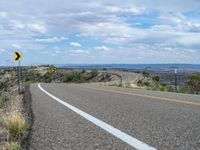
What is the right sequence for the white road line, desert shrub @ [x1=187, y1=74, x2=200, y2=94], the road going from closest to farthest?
1. the white road line
2. the road
3. desert shrub @ [x1=187, y1=74, x2=200, y2=94]

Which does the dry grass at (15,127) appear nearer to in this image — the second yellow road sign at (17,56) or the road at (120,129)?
the road at (120,129)

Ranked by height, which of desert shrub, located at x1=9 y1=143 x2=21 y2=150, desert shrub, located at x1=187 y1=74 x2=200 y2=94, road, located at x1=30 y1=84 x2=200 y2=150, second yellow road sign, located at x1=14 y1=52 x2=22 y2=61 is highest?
second yellow road sign, located at x1=14 y1=52 x2=22 y2=61

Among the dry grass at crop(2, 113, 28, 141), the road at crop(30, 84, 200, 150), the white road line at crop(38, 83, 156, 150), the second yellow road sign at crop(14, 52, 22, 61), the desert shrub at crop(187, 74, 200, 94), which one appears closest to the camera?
the white road line at crop(38, 83, 156, 150)

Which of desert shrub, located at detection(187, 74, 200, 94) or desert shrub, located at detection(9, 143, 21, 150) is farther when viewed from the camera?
desert shrub, located at detection(187, 74, 200, 94)

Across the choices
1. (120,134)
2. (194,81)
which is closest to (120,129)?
(120,134)

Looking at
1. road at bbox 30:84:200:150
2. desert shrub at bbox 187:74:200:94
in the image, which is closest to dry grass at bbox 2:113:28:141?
road at bbox 30:84:200:150

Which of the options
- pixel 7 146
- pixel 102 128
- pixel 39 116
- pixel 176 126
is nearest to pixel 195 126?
pixel 176 126

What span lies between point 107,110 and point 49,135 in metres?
3.94

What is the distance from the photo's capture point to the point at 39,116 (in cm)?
1088

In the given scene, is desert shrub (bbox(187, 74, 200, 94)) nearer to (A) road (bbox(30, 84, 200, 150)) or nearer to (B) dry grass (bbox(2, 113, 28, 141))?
(A) road (bbox(30, 84, 200, 150))

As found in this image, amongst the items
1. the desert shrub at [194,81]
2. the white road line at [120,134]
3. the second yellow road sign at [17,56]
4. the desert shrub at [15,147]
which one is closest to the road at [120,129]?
the white road line at [120,134]

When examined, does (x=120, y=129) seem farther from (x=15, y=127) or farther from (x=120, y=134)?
(x=15, y=127)

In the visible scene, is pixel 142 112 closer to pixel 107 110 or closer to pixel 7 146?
pixel 107 110

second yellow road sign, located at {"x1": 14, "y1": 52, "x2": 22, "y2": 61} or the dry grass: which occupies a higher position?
A: second yellow road sign, located at {"x1": 14, "y1": 52, "x2": 22, "y2": 61}
